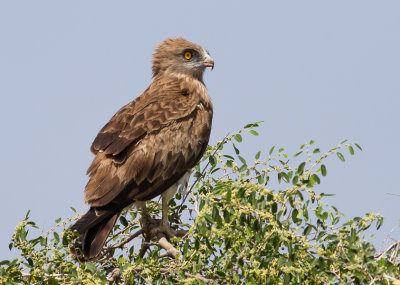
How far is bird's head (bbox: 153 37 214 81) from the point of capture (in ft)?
31.1

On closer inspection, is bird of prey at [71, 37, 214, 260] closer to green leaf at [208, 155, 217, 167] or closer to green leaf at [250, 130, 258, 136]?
green leaf at [208, 155, 217, 167]

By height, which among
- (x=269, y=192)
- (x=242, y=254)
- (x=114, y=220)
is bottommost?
(x=242, y=254)

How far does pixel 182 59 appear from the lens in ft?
31.4

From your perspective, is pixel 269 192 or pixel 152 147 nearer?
pixel 269 192

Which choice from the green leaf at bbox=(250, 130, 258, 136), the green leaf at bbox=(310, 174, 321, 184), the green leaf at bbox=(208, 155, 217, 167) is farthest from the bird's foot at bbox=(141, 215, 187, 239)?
the green leaf at bbox=(310, 174, 321, 184)

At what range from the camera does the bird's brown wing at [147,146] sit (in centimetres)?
781

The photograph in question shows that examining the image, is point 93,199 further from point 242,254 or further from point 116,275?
point 242,254

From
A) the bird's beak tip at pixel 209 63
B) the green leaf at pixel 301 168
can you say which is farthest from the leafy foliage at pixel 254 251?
the bird's beak tip at pixel 209 63

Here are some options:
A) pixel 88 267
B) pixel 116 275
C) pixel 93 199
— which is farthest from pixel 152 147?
pixel 88 267

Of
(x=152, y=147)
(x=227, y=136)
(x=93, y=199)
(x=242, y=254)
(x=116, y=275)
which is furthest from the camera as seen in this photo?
(x=152, y=147)

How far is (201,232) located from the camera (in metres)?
5.41

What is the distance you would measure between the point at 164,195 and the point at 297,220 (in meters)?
2.93

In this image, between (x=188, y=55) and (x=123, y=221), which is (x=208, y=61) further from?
(x=123, y=221)

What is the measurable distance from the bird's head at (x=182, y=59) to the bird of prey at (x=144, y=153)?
0.44m
